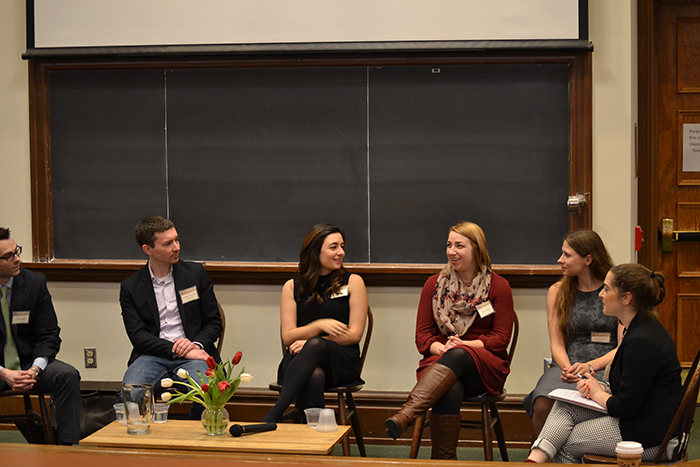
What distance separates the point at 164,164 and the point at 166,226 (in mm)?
591

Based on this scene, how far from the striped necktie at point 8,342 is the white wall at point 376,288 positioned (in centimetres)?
62

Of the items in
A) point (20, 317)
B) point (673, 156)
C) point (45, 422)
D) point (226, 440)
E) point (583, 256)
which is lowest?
point (45, 422)

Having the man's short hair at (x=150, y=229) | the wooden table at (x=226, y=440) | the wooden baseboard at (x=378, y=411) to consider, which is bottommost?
the wooden baseboard at (x=378, y=411)

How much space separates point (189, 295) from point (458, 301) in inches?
54.1

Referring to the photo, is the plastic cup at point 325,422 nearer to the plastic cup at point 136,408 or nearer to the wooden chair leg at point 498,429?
the plastic cup at point 136,408

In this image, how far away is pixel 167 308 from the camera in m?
3.62

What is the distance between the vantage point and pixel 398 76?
3.84 metres

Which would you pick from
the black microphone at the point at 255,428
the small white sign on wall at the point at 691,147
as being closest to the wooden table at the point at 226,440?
the black microphone at the point at 255,428

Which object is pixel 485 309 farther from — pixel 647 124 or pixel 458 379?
pixel 647 124

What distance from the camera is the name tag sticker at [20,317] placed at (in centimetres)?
344

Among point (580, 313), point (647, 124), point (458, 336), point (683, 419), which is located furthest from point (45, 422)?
point (647, 124)

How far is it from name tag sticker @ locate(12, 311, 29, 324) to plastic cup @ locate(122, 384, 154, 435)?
112 cm

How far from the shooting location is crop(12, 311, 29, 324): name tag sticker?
3.44 metres

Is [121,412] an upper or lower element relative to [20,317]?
lower
